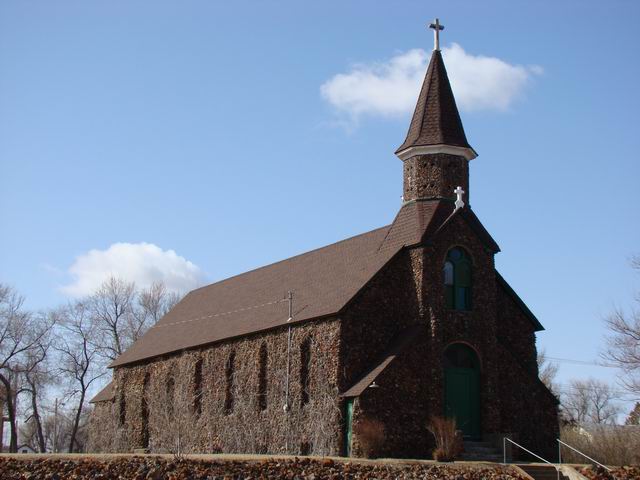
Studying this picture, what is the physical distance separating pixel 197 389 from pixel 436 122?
1597 centimetres

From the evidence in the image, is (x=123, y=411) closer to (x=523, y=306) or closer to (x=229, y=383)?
(x=229, y=383)

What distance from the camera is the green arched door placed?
34719mm

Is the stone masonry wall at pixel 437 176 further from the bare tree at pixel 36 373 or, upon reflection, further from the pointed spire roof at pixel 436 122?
the bare tree at pixel 36 373

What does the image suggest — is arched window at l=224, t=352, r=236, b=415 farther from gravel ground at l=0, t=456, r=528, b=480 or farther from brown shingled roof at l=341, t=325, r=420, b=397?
gravel ground at l=0, t=456, r=528, b=480

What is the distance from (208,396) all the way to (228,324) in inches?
137

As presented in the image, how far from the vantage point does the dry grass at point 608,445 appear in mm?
34156

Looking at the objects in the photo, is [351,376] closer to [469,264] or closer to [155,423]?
[469,264]

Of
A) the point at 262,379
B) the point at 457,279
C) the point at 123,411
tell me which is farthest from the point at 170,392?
the point at 457,279

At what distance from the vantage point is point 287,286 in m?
44.0

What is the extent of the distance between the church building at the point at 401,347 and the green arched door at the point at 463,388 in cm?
4

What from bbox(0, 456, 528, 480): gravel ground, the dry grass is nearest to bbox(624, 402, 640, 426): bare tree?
the dry grass

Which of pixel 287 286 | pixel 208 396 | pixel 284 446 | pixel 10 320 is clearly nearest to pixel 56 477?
pixel 284 446

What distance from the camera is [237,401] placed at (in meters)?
40.5

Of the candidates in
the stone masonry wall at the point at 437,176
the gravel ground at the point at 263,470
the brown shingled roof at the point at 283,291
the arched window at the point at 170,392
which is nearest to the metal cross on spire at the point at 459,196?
the stone masonry wall at the point at 437,176
